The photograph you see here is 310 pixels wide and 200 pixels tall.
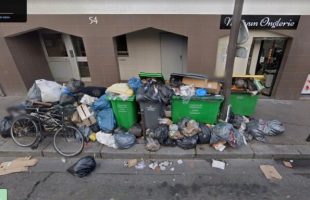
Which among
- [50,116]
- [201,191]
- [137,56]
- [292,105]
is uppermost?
[137,56]

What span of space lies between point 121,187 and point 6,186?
6.46 feet

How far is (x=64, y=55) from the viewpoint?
23.9ft

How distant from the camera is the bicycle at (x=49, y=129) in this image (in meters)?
3.86

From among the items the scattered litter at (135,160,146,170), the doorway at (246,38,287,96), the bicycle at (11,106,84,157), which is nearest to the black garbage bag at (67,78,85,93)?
the bicycle at (11,106,84,157)

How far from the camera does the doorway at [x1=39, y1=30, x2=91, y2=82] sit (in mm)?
6942

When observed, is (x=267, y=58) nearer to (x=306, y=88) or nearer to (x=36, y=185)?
(x=306, y=88)

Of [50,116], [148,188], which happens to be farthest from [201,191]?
[50,116]

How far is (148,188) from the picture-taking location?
10.3ft

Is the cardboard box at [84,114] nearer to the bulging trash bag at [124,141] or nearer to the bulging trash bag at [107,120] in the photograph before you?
the bulging trash bag at [107,120]

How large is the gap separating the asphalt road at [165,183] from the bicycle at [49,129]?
376 millimetres

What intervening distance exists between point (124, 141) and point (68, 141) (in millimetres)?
1248

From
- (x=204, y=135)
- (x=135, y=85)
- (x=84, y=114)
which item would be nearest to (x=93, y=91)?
(x=84, y=114)

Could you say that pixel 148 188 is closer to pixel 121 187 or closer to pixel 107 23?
pixel 121 187

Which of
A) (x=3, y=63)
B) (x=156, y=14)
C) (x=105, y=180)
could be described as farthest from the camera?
(x=3, y=63)
